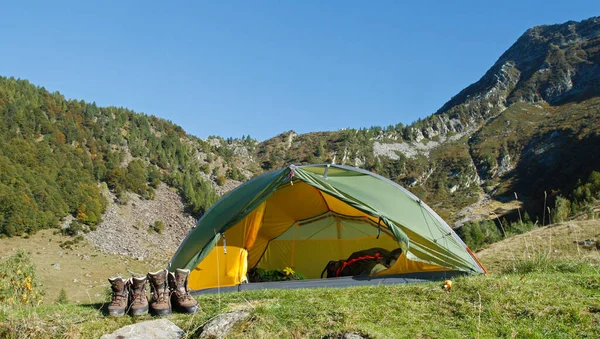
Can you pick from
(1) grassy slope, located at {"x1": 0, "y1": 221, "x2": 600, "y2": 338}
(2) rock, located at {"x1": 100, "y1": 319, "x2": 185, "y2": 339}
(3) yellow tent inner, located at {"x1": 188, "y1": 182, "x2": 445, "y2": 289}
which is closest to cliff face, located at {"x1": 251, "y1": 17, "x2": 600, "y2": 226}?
(3) yellow tent inner, located at {"x1": 188, "y1": 182, "x2": 445, "y2": 289}

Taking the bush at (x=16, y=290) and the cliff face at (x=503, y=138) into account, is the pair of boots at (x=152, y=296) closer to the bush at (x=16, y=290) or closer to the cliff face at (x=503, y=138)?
the bush at (x=16, y=290)

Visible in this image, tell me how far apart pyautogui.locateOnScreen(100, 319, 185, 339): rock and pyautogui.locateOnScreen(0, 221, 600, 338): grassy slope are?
0.16 m

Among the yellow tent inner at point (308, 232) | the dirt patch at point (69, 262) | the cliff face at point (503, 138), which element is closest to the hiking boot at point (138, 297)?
the yellow tent inner at point (308, 232)

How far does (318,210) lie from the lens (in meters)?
9.92

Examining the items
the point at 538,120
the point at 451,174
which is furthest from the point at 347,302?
the point at 538,120

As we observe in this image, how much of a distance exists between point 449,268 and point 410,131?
5345 inches

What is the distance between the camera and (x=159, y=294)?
5.07 metres

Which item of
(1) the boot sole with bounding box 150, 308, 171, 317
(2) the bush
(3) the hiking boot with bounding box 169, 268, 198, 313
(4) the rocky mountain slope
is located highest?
(4) the rocky mountain slope

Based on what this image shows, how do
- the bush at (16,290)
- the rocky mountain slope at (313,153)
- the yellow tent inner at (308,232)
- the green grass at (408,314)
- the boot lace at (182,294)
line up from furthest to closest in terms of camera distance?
the rocky mountain slope at (313,153) < the yellow tent inner at (308,232) < the bush at (16,290) < the boot lace at (182,294) < the green grass at (408,314)

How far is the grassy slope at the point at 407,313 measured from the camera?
412cm

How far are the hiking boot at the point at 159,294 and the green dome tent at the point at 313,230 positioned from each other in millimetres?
2127

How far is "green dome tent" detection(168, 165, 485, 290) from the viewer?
7508mm

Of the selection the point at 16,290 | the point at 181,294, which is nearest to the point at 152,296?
the point at 181,294

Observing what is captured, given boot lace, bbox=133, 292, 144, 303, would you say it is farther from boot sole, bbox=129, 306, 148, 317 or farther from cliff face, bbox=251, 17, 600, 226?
cliff face, bbox=251, 17, 600, 226
